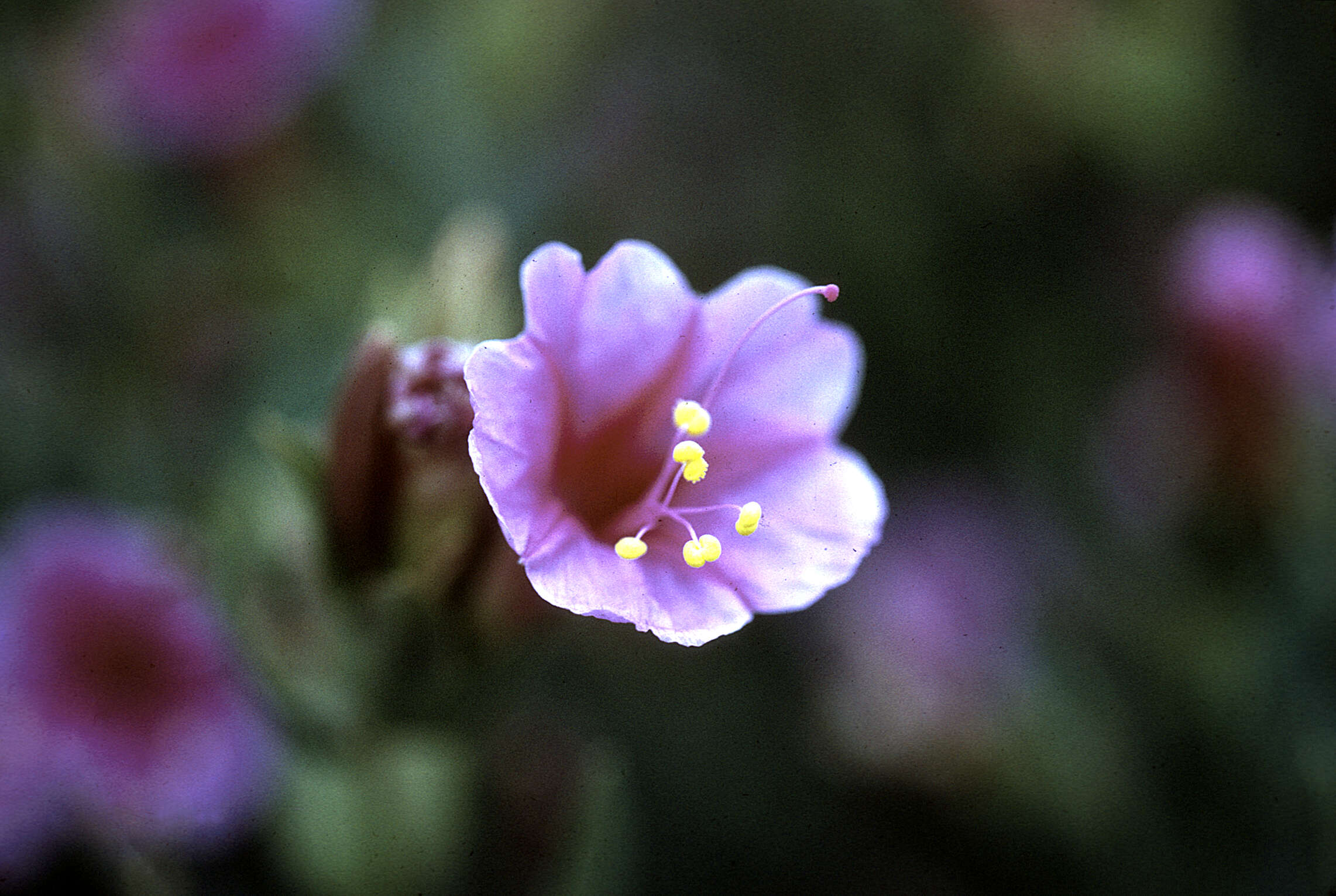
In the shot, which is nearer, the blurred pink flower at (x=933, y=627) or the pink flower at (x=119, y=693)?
the pink flower at (x=119, y=693)

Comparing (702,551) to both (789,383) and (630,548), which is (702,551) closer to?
(630,548)

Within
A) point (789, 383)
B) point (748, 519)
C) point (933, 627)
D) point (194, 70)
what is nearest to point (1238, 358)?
point (933, 627)

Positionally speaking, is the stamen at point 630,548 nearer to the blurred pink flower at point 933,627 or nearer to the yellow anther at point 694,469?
the yellow anther at point 694,469

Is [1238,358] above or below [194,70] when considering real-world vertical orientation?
below

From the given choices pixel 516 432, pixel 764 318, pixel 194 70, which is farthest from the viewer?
pixel 194 70

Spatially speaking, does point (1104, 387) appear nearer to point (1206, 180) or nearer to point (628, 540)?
point (1206, 180)

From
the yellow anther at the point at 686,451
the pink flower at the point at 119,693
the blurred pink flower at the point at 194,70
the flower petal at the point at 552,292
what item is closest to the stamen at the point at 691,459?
the yellow anther at the point at 686,451

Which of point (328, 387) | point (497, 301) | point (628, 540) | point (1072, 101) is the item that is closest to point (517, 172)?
point (328, 387)
